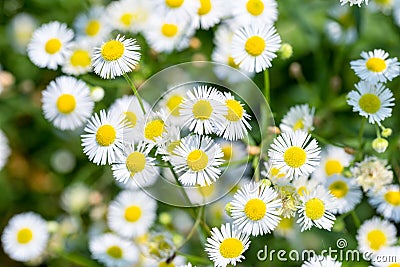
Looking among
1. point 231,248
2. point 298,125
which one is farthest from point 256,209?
point 298,125

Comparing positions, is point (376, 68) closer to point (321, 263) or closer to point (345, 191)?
point (345, 191)

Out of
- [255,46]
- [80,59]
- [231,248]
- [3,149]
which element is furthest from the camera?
[3,149]

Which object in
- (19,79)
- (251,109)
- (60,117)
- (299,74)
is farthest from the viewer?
(19,79)

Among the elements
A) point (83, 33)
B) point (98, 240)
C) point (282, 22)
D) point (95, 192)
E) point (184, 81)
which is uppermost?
point (282, 22)

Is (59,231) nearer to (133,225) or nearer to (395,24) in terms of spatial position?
(133,225)

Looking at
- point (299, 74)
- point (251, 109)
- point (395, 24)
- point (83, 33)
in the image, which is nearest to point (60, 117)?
point (83, 33)

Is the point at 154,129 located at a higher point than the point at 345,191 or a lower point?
lower

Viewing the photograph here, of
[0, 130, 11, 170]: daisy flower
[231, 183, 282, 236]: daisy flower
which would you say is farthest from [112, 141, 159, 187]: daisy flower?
[0, 130, 11, 170]: daisy flower

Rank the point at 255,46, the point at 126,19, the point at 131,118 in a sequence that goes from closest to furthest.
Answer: the point at 131,118 < the point at 255,46 < the point at 126,19
